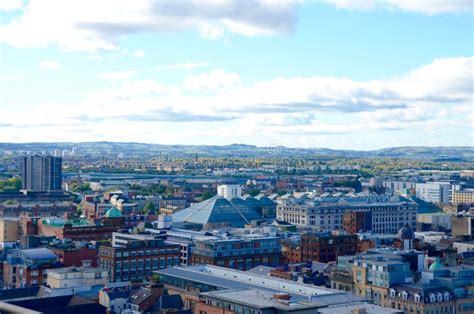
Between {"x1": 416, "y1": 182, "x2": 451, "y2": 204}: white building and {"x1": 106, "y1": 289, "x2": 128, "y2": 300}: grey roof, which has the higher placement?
{"x1": 416, "y1": 182, "x2": 451, "y2": 204}: white building

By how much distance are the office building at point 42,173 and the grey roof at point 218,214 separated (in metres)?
75.2

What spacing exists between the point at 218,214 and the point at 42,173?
83246 millimetres

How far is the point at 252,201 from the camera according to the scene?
114188 millimetres

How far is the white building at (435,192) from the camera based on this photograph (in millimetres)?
159875

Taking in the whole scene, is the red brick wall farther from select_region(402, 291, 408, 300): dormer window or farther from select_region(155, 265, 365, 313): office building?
select_region(402, 291, 408, 300): dormer window

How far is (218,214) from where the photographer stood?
304 feet

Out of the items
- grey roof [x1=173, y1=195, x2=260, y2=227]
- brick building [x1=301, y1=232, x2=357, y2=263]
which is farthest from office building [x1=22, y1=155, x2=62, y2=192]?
brick building [x1=301, y1=232, x2=357, y2=263]

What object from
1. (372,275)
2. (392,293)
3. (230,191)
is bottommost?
(392,293)

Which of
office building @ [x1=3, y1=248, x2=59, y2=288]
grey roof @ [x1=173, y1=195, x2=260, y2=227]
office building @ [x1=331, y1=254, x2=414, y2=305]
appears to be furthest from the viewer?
grey roof @ [x1=173, y1=195, x2=260, y2=227]

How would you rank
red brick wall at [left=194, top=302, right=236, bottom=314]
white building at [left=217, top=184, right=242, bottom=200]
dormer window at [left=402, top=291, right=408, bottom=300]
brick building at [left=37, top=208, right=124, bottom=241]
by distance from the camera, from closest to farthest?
red brick wall at [left=194, top=302, right=236, bottom=314] → dormer window at [left=402, top=291, right=408, bottom=300] → brick building at [left=37, top=208, right=124, bottom=241] → white building at [left=217, top=184, right=242, bottom=200]

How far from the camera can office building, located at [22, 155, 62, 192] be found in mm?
165750

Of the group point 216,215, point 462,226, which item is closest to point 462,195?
point 462,226

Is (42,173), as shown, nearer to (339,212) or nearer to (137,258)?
(339,212)

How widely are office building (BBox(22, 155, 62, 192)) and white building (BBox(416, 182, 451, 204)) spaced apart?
72891mm
